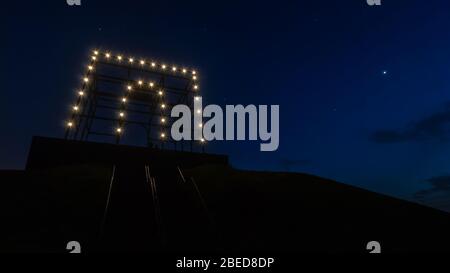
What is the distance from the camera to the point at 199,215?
28.5ft

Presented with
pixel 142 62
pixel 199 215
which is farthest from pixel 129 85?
pixel 199 215

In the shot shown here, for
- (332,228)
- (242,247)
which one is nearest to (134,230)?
(242,247)

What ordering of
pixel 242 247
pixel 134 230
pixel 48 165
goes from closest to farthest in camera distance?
pixel 242 247
pixel 134 230
pixel 48 165

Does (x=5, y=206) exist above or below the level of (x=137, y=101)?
below

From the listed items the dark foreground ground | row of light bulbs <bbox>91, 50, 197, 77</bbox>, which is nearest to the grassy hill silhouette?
the dark foreground ground

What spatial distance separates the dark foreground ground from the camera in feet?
23.2

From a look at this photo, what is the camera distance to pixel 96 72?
23188mm

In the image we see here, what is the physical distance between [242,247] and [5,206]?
724 cm

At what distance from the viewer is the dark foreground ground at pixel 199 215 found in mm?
7074

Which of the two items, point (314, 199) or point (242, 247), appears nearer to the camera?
point (242, 247)

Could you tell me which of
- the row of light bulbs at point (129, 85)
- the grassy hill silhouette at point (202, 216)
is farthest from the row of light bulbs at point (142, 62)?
the grassy hill silhouette at point (202, 216)

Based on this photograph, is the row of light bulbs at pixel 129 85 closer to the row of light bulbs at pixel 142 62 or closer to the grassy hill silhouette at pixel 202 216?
the row of light bulbs at pixel 142 62

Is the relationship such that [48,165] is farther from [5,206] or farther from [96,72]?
[96,72]

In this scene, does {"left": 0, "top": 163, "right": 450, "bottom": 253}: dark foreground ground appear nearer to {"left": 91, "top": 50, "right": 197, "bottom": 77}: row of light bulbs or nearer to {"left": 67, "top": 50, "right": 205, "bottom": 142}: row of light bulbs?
{"left": 67, "top": 50, "right": 205, "bottom": 142}: row of light bulbs
